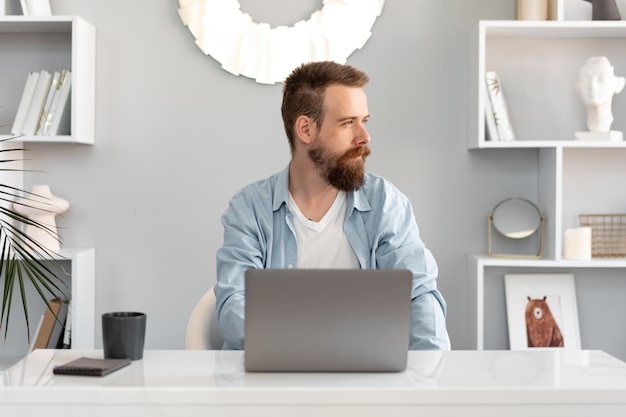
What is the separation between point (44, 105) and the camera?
2.96 metres

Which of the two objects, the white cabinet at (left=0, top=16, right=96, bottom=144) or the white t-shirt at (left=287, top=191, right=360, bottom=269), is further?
the white cabinet at (left=0, top=16, right=96, bottom=144)

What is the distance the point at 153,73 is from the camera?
10.2 feet

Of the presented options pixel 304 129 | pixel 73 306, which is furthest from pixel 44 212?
pixel 304 129

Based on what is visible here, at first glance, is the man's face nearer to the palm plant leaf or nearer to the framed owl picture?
the palm plant leaf

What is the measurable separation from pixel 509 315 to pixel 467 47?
39.3 inches

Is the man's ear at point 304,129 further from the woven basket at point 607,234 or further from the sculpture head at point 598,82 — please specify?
the woven basket at point 607,234

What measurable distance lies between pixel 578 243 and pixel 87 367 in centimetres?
207

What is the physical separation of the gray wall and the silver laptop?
181 centimetres

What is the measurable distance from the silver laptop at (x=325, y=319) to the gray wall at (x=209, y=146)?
5.95ft

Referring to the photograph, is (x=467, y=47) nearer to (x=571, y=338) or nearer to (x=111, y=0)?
(x=571, y=338)

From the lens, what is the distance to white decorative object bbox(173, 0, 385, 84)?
3068 millimetres

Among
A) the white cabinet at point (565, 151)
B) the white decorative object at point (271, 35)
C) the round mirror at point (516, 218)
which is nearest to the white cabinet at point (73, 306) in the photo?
the white decorative object at point (271, 35)

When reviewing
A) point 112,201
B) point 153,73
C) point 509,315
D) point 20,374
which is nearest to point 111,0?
point 153,73

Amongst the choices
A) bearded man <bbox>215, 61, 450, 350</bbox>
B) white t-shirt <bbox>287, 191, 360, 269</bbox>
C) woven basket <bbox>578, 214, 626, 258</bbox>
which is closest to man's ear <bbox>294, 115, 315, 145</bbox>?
bearded man <bbox>215, 61, 450, 350</bbox>
